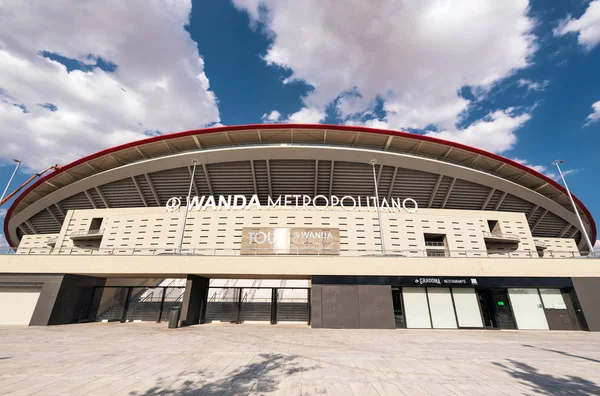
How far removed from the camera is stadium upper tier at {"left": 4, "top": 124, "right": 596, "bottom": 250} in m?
27.7

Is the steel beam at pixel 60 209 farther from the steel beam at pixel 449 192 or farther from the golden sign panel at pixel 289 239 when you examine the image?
the steel beam at pixel 449 192

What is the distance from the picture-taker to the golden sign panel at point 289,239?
24.5 meters

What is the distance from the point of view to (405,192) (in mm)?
30406

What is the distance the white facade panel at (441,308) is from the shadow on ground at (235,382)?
13.0 meters

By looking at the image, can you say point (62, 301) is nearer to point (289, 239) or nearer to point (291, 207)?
point (289, 239)

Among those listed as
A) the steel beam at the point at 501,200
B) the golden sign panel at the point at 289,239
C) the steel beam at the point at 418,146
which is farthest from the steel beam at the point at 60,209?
the steel beam at the point at 501,200

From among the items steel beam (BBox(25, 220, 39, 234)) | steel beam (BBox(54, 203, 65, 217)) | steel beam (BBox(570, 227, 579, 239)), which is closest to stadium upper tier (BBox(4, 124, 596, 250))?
steel beam (BBox(54, 203, 65, 217))

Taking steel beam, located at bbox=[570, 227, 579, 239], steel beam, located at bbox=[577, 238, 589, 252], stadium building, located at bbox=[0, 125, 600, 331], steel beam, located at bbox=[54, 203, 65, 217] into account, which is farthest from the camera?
steel beam, located at bbox=[577, 238, 589, 252]

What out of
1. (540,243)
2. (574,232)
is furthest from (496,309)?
(574,232)

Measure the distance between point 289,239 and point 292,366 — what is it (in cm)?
1695

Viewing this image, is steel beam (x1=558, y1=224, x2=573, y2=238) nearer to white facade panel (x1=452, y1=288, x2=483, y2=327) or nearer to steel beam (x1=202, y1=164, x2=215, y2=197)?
white facade panel (x1=452, y1=288, x2=483, y2=327)

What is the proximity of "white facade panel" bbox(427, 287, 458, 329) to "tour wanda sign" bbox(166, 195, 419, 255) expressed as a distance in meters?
8.76

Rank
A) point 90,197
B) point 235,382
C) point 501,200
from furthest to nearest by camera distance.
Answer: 1. point 90,197
2. point 501,200
3. point 235,382

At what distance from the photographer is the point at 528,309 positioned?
17.3 meters
